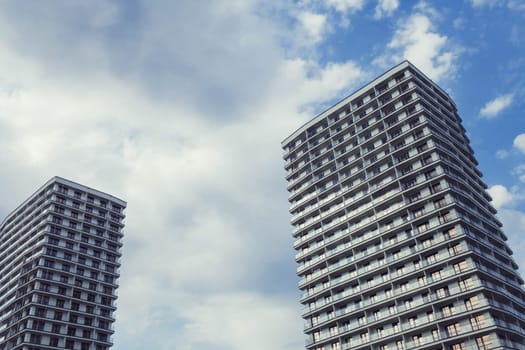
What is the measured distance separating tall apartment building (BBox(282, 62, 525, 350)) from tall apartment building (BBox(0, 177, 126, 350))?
44.6 metres

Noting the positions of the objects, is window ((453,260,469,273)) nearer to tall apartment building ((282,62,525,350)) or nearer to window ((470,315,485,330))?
tall apartment building ((282,62,525,350))

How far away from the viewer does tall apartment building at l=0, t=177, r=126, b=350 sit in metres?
103

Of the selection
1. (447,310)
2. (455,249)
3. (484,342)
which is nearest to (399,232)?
(455,249)

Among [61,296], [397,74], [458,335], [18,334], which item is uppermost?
[397,74]

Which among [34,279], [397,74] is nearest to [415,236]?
[397,74]

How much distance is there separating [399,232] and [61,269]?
2773 inches

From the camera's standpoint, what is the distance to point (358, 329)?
3250 inches

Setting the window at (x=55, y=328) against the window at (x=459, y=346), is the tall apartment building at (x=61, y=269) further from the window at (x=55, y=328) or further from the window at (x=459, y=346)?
the window at (x=459, y=346)

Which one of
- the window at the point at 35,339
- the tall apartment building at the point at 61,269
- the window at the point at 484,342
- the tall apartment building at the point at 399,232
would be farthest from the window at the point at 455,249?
the window at the point at 35,339

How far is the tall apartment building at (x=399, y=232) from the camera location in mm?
74312

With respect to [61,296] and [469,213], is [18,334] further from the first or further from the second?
[469,213]

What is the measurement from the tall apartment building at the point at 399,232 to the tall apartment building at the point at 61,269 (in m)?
44.6

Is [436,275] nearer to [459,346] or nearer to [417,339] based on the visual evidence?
[417,339]

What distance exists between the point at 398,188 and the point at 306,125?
103 ft
